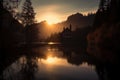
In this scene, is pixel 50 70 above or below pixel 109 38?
below

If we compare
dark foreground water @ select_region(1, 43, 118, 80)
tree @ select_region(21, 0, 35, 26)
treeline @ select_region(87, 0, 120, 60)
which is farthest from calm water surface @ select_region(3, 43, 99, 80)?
tree @ select_region(21, 0, 35, 26)

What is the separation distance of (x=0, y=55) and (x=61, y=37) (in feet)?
434

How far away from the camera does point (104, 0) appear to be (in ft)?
321

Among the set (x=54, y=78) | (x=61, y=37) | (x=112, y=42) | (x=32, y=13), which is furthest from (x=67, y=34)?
(x=54, y=78)

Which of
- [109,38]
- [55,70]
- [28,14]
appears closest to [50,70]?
[55,70]

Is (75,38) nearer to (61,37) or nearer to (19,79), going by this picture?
(61,37)

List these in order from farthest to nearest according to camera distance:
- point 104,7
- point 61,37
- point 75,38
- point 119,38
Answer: point 61,37 → point 75,38 → point 104,7 → point 119,38

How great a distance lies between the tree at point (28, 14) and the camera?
112 m

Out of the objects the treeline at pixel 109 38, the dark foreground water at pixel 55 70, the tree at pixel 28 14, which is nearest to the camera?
the dark foreground water at pixel 55 70

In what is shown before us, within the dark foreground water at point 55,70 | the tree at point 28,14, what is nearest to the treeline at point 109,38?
the dark foreground water at point 55,70

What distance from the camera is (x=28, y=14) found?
373 ft


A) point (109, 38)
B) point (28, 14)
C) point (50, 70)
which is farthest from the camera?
point (28, 14)

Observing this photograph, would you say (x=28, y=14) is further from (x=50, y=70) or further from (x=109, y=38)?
(x=50, y=70)

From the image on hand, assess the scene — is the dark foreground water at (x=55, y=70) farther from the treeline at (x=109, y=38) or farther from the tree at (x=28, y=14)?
the tree at (x=28, y=14)
